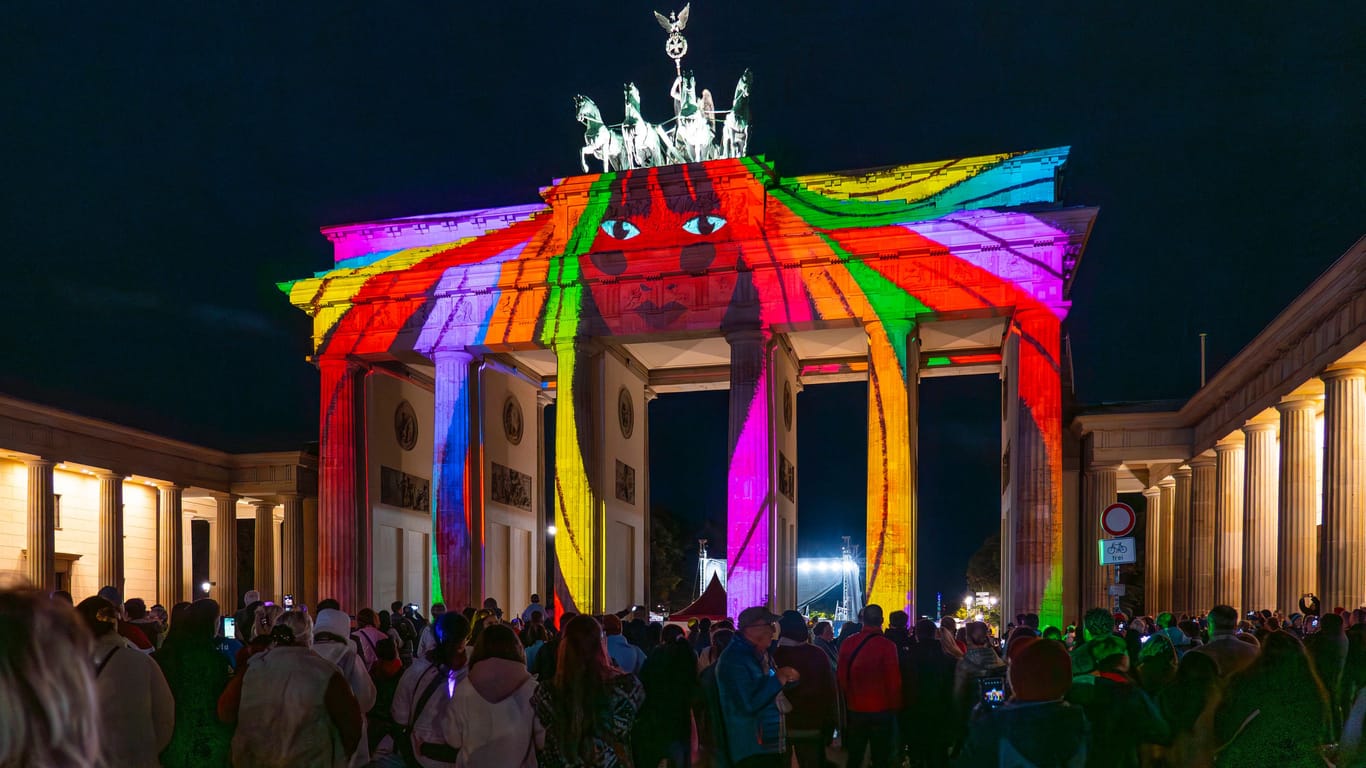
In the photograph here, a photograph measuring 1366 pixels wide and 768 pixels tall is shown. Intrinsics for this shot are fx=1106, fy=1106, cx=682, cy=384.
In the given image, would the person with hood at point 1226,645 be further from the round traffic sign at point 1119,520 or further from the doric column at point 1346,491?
the doric column at point 1346,491

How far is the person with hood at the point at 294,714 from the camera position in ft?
18.5

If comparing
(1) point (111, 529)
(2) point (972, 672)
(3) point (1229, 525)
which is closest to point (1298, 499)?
(3) point (1229, 525)

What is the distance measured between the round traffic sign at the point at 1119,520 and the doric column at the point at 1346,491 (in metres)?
9.24

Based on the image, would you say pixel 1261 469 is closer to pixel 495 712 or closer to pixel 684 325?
pixel 684 325

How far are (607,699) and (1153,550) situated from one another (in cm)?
4170

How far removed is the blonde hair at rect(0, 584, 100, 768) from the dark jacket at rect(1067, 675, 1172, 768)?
5.00 meters

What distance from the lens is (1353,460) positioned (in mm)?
21531

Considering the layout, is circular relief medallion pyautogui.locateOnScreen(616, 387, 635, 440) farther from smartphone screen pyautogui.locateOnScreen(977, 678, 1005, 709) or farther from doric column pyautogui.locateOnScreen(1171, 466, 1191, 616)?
smartphone screen pyautogui.locateOnScreen(977, 678, 1005, 709)

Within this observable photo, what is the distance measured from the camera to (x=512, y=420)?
39.5 m

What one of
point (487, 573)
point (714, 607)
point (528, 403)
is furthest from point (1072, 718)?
→ point (528, 403)

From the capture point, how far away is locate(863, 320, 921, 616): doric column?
99.3 ft

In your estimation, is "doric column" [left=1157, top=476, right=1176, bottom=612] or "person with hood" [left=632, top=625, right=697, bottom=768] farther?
"doric column" [left=1157, top=476, right=1176, bottom=612]

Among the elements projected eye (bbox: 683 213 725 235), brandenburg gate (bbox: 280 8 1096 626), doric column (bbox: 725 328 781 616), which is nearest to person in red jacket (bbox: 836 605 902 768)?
brandenburg gate (bbox: 280 8 1096 626)

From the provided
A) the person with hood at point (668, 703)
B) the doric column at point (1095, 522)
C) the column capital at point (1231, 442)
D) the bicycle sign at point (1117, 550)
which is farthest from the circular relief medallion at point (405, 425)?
the person with hood at point (668, 703)
